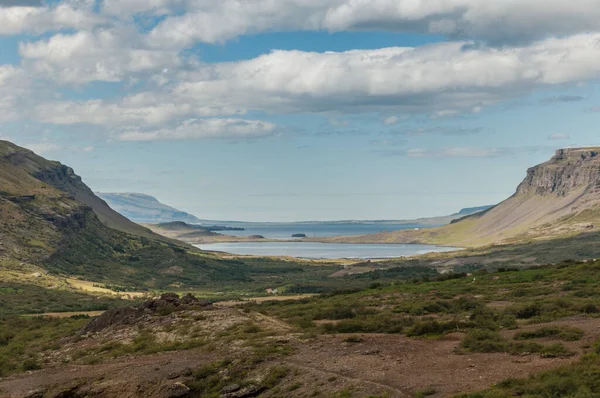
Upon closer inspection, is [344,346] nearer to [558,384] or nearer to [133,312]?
[558,384]

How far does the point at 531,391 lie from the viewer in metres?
21.1

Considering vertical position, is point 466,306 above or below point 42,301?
above

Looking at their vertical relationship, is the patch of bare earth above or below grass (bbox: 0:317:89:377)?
above

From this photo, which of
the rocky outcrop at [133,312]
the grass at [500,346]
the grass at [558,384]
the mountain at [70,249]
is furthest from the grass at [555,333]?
the mountain at [70,249]

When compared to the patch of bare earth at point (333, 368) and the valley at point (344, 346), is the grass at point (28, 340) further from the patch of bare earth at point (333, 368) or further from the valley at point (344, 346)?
the patch of bare earth at point (333, 368)

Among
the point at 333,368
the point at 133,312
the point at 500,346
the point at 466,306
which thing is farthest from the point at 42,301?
the point at 500,346

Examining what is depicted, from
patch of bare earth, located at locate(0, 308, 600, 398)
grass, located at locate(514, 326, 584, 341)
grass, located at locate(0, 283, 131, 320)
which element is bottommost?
grass, located at locate(0, 283, 131, 320)

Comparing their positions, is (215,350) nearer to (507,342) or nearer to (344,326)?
(344,326)

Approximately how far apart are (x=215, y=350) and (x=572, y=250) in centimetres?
17140

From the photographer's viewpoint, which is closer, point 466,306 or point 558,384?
point 558,384

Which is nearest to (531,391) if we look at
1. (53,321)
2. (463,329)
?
(463,329)

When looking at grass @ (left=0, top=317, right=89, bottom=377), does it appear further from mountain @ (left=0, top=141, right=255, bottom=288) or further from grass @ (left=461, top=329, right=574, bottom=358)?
mountain @ (left=0, top=141, right=255, bottom=288)

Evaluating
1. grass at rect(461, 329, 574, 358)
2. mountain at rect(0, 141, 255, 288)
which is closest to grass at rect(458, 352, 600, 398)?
grass at rect(461, 329, 574, 358)

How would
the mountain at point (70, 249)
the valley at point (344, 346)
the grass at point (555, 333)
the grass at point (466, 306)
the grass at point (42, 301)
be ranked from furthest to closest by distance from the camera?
the mountain at point (70, 249) < the grass at point (42, 301) < the grass at point (466, 306) < the grass at point (555, 333) < the valley at point (344, 346)
